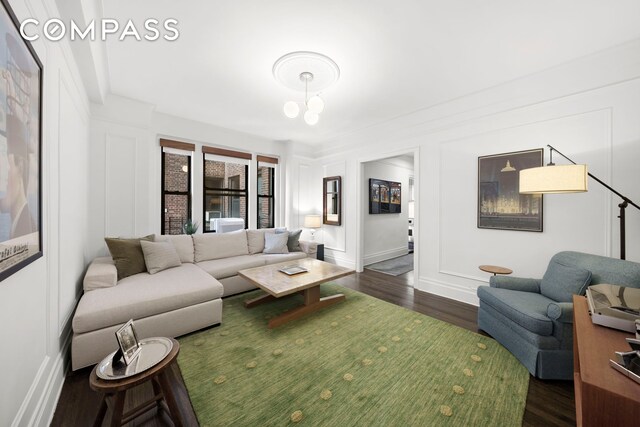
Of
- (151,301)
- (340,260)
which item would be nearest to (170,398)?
(151,301)

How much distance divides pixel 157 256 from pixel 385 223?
462 centimetres

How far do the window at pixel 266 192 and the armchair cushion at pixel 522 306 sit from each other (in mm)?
4166

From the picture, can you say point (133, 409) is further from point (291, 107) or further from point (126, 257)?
point (291, 107)

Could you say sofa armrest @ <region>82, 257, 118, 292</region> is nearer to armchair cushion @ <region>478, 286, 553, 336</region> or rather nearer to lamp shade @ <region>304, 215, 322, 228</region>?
lamp shade @ <region>304, 215, 322, 228</region>

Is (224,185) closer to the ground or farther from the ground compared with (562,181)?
farther from the ground

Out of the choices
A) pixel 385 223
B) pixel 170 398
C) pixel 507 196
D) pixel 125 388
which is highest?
pixel 507 196

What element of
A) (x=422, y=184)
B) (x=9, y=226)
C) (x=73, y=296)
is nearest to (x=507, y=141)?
(x=422, y=184)

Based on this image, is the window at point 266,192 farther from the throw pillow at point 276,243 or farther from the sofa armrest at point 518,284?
the sofa armrest at point 518,284

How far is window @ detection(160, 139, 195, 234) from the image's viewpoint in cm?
404

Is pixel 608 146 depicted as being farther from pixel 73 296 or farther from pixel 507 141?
pixel 73 296

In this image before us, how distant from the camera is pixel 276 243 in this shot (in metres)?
4.20

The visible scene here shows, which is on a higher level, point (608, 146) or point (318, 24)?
point (318, 24)

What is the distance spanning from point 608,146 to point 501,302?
6.23 feet

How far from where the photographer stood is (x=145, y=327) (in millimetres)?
2088
